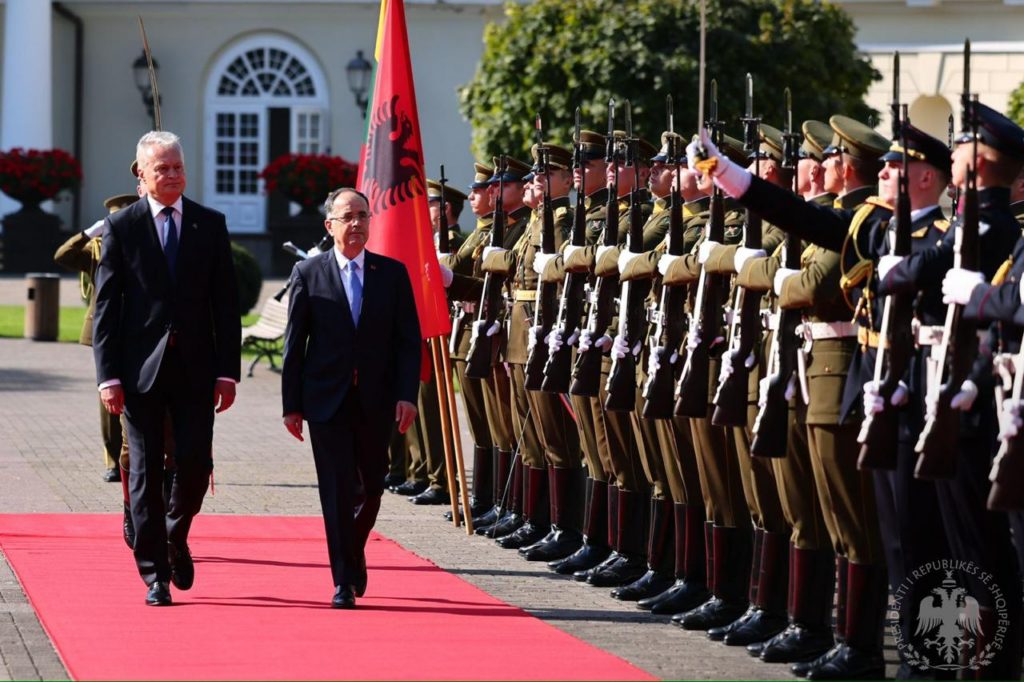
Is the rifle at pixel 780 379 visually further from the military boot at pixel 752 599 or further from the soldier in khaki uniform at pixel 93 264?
the soldier in khaki uniform at pixel 93 264

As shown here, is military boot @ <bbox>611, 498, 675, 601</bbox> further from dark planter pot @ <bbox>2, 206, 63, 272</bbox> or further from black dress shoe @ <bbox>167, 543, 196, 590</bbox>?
dark planter pot @ <bbox>2, 206, 63, 272</bbox>

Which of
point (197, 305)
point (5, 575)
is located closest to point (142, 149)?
point (197, 305)

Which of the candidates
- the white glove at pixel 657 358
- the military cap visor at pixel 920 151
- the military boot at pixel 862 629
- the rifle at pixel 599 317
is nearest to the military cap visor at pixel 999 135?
the military cap visor at pixel 920 151

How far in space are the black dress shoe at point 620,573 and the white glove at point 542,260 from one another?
1.47m

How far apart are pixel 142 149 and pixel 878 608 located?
3425 millimetres

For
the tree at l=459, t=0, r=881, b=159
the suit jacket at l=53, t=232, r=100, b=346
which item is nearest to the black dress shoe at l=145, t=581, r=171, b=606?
the suit jacket at l=53, t=232, r=100, b=346

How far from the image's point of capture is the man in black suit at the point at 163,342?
283 inches

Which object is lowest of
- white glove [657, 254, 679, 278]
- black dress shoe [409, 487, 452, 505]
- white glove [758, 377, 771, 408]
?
black dress shoe [409, 487, 452, 505]

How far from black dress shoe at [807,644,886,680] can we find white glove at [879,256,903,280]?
133 centimetres

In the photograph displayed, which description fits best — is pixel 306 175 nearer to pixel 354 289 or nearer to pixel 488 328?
pixel 488 328

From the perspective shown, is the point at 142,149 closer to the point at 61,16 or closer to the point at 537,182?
the point at 537,182

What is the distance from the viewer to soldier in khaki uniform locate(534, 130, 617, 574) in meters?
8.35

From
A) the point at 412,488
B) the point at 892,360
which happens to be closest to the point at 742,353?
the point at 892,360

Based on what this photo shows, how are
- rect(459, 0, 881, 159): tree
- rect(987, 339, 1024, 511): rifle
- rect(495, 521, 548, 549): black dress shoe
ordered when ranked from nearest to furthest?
rect(987, 339, 1024, 511): rifle
rect(495, 521, 548, 549): black dress shoe
rect(459, 0, 881, 159): tree
